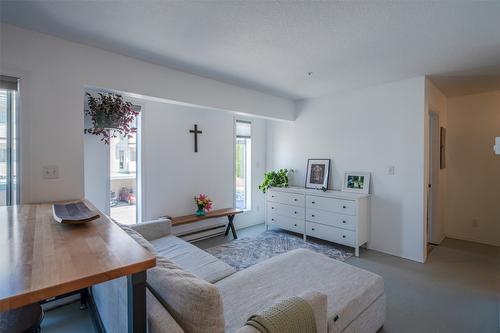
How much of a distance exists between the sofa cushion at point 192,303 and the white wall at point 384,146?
320 centimetres

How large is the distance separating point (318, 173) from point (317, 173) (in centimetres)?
2

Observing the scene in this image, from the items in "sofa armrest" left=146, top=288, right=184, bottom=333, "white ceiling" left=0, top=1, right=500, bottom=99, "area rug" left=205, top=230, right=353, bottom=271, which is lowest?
"area rug" left=205, top=230, right=353, bottom=271

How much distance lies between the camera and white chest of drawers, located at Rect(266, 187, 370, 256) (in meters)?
3.53

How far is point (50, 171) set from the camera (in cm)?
221

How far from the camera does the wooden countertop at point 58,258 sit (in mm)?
763

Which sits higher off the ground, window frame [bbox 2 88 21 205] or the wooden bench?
window frame [bbox 2 88 21 205]

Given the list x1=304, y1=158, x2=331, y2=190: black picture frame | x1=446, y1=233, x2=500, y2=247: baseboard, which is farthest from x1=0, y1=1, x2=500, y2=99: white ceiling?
x1=446, y1=233, x2=500, y2=247: baseboard

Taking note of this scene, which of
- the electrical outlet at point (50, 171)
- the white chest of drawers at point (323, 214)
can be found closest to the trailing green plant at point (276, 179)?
the white chest of drawers at point (323, 214)

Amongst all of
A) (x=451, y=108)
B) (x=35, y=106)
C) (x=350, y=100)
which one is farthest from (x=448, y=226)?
(x=35, y=106)

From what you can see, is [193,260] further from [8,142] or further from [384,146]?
[384,146]

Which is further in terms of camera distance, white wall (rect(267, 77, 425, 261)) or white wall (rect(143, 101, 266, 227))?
white wall (rect(143, 101, 266, 227))

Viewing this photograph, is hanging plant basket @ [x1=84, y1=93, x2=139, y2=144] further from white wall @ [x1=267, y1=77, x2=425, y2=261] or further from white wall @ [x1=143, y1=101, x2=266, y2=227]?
white wall @ [x1=267, y1=77, x2=425, y2=261]

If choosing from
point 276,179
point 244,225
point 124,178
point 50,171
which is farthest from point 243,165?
point 50,171

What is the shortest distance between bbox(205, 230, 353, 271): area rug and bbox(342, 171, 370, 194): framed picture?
900 mm
